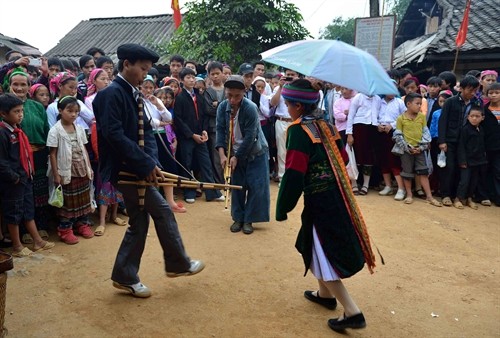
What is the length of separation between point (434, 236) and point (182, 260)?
11.5 ft

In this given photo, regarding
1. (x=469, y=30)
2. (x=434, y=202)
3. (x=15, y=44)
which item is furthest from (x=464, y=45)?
(x=15, y=44)

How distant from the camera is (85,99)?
557 centimetres

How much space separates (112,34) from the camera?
18.9 meters

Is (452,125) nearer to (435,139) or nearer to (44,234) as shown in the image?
(435,139)

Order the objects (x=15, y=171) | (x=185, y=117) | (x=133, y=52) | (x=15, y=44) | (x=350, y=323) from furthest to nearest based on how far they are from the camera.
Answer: (x=15, y=44), (x=185, y=117), (x=15, y=171), (x=133, y=52), (x=350, y=323)

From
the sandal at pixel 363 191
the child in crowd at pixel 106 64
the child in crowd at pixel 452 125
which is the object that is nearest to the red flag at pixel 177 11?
the child in crowd at pixel 106 64

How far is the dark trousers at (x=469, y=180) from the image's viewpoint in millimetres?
6934

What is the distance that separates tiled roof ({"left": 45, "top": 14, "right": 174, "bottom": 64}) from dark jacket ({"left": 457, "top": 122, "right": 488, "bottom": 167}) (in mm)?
12714

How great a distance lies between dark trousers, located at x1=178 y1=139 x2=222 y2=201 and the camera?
6695 millimetres

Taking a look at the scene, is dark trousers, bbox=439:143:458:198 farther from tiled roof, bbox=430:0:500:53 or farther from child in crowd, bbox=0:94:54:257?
child in crowd, bbox=0:94:54:257

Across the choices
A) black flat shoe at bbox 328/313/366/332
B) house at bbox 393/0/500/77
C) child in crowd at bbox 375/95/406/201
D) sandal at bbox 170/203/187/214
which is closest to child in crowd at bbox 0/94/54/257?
sandal at bbox 170/203/187/214

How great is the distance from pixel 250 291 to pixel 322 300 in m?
0.66

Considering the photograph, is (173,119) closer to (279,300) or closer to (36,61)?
(36,61)

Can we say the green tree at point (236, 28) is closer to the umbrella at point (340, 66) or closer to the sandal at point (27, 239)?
the sandal at point (27, 239)
